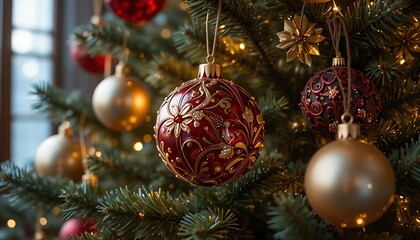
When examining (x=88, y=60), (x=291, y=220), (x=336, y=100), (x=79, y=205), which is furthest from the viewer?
(x=88, y=60)

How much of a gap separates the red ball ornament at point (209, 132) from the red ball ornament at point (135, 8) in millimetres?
338

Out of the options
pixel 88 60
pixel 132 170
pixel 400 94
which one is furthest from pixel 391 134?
pixel 88 60

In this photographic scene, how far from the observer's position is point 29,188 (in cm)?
77

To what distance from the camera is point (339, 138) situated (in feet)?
1.60

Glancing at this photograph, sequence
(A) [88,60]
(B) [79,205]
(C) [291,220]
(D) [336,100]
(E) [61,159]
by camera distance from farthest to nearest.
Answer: (A) [88,60]
(E) [61,159]
(B) [79,205]
(D) [336,100]
(C) [291,220]

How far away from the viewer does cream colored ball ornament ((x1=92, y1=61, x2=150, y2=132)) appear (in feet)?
2.79

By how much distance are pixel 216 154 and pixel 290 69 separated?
269 mm

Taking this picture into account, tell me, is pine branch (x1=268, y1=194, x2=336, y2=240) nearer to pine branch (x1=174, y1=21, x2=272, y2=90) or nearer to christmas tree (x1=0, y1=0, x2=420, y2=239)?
christmas tree (x1=0, y1=0, x2=420, y2=239)

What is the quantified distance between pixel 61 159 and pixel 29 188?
0.50 ft

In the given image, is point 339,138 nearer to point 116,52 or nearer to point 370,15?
point 370,15

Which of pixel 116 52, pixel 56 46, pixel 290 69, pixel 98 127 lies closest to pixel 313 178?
pixel 290 69

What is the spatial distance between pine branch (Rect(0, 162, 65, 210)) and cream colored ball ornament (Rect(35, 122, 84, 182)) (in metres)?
0.13

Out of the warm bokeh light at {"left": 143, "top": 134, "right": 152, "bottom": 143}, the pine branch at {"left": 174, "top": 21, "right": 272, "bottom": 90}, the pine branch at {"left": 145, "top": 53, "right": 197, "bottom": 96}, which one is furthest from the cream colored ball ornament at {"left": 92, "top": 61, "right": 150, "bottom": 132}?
the warm bokeh light at {"left": 143, "top": 134, "right": 152, "bottom": 143}

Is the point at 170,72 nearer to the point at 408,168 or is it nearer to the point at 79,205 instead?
the point at 79,205
